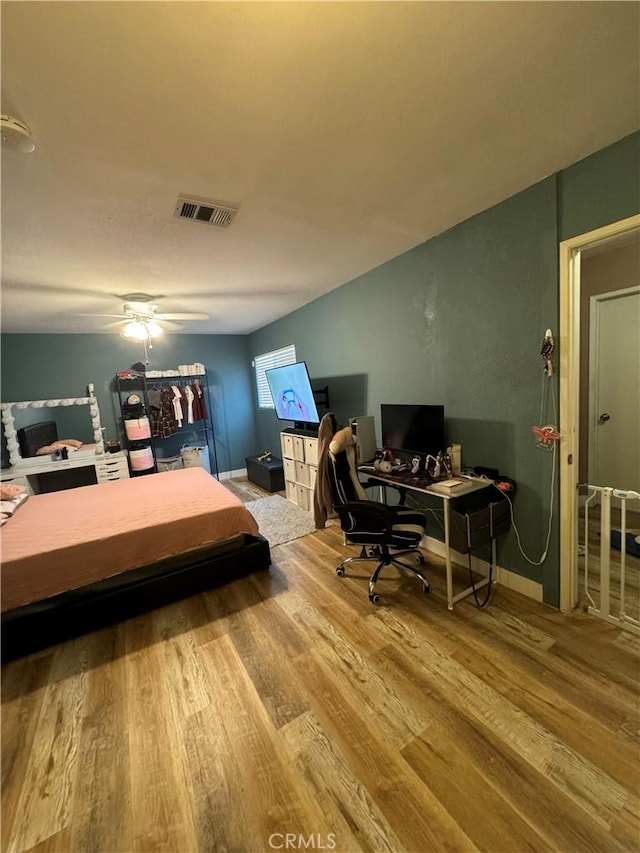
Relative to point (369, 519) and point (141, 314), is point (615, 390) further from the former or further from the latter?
point (141, 314)

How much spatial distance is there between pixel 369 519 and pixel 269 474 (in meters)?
2.79

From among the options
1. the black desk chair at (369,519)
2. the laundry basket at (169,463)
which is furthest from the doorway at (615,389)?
the laundry basket at (169,463)

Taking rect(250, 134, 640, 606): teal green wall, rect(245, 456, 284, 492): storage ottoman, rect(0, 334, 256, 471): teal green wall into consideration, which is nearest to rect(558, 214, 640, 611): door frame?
rect(250, 134, 640, 606): teal green wall

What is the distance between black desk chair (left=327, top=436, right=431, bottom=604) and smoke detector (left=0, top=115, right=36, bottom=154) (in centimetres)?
211

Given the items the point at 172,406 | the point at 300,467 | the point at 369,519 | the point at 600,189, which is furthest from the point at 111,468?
the point at 600,189

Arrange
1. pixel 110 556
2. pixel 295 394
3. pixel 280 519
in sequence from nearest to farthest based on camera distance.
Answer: pixel 110 556
pixel 280 519
pixel 295 394

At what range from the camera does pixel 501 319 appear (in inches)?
89.7

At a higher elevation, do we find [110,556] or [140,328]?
[140,328]

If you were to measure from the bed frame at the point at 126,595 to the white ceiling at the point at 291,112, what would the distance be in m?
2.29

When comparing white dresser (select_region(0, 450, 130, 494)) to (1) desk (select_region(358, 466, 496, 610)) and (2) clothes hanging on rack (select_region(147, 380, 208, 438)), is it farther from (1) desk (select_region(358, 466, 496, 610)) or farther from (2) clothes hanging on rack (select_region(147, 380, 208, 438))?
(1) desk (select_region(358, 466, 496, 610))

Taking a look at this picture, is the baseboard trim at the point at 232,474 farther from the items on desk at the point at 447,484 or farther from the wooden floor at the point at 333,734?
the items on desk at the point at 447,484

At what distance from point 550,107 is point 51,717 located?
141 inches

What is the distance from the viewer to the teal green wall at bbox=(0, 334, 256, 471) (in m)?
4.64

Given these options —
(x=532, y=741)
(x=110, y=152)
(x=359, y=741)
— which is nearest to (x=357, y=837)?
(x=359, y=741)
